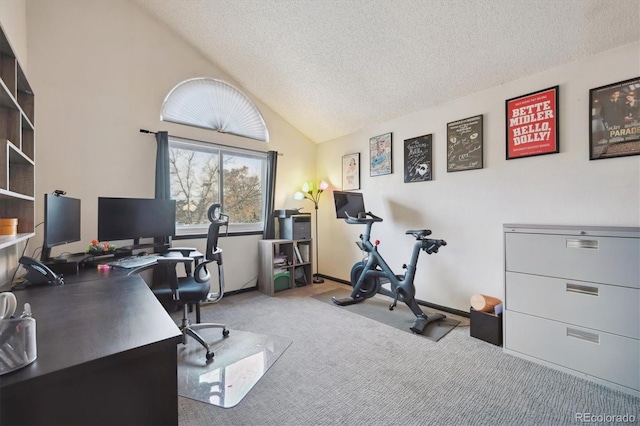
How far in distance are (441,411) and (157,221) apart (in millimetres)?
2908

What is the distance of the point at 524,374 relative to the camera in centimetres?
186

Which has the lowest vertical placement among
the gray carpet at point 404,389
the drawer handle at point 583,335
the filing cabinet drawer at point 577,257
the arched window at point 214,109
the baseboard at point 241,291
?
the gray carpet at point 404,389

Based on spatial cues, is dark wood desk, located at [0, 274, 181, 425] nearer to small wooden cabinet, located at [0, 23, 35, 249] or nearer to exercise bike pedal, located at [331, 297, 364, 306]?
small wooden cabinet, located at [0, 23, 35, 249]

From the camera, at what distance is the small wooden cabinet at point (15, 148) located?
4.19 ft

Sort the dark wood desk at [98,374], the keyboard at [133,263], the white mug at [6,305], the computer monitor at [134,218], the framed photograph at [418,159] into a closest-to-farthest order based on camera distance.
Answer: the dark wood desk at [98,374] → the white mug at [6,305] → the keyboard at [133,263] → the computer monitor at [134,218] → the framed photograph at [418,159]

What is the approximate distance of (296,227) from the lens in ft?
13.0

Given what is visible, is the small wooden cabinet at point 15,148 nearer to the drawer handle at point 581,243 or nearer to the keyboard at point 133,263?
the keyboard at point 133,263

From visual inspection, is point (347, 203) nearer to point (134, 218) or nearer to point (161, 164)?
point (161, 164)

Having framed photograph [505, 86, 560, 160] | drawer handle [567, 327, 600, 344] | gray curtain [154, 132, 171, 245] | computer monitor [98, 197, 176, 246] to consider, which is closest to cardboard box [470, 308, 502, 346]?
drawer handle [567, 327, 600, 344]

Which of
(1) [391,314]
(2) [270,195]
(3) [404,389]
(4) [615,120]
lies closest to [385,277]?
(1) [391,314]

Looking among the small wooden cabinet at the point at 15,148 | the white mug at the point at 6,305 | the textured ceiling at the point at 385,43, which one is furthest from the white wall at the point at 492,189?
the small wooden cabinet at the point at 15,148

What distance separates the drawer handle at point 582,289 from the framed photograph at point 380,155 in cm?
213


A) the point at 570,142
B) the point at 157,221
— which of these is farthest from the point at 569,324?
the point at 157,221

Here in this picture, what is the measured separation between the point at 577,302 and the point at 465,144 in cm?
167
